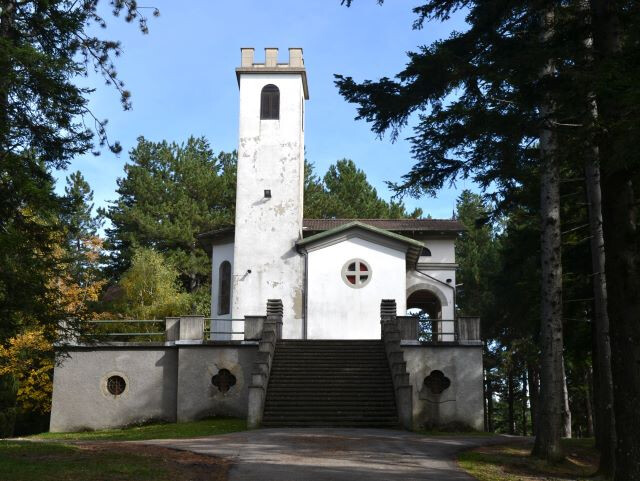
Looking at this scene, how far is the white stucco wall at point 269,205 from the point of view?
30.6 meters

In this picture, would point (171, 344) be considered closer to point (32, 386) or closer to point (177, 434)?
point (177, 434)

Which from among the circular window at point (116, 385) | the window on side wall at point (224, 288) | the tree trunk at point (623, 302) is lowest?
the circular window at point (116, 385)

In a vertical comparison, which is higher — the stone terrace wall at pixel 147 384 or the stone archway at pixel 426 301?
the stone archway at pixel 426 301

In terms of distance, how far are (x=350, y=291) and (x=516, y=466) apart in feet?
53.4

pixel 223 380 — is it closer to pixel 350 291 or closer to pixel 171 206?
pixel 350 291

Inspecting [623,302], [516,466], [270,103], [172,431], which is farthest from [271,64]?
[623,302]

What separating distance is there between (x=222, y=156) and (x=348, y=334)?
27.8 meters

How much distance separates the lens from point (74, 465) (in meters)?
11.2

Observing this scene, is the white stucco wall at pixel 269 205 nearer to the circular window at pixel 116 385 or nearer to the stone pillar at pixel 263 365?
the stone pillar at pixel 263 365

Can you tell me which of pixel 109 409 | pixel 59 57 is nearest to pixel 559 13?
pixel 59 57

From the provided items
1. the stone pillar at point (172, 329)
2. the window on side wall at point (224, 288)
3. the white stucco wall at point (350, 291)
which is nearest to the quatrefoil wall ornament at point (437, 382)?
the white stucco wall at point (350, 291)

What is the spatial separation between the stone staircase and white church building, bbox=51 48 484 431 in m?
0.05

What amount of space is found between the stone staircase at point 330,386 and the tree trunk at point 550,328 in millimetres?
5892

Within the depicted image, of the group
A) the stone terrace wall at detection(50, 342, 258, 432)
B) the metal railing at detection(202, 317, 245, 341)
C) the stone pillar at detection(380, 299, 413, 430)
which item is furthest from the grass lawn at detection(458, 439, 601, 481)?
the metal railing at detection(202, 317, 245, 341)
